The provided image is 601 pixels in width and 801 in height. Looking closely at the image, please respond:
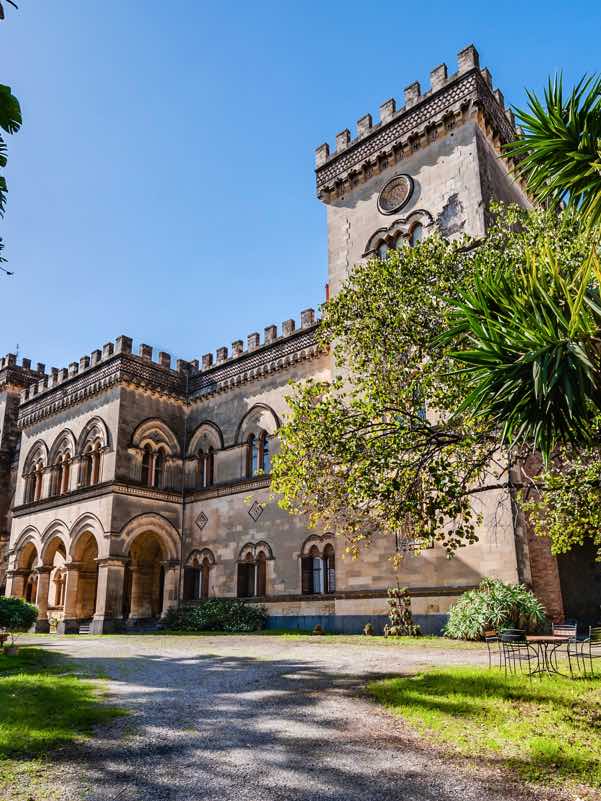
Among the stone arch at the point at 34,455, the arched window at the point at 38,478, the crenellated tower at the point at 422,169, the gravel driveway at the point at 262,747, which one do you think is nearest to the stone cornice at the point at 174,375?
the stone arch at the point at 34,455

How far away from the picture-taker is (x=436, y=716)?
7.70 metres

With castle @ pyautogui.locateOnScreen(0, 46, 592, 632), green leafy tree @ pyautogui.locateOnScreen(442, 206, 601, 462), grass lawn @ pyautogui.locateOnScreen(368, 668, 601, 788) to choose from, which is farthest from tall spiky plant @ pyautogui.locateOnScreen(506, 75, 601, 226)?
castle @ pyautogui.locateOnScreen(0, 46, 592, 632)

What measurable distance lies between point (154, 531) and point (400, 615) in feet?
38.2

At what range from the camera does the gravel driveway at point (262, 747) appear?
5406 millimetres

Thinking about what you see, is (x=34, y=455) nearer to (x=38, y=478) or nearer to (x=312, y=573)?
(x=38, y=478)

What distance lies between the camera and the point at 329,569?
70.7ft

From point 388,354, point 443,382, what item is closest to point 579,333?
point 443,382

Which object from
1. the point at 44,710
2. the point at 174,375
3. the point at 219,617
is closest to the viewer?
the point at 44,710

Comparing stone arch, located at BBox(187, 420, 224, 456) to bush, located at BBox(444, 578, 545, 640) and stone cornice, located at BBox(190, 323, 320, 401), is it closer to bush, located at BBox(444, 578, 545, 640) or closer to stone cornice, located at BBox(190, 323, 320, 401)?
stone cornice, located at BBox(190, 323, 320, 401)

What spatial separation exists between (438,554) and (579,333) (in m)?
11.6

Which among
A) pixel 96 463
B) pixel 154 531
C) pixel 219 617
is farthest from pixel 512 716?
pixel 96 463

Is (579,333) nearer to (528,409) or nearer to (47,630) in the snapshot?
(528,409)

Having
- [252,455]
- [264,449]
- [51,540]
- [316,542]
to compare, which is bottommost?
[316,542]

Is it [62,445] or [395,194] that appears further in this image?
[62,445]
